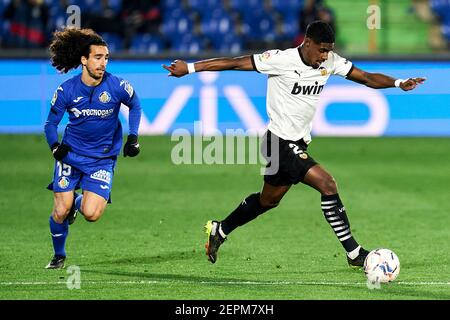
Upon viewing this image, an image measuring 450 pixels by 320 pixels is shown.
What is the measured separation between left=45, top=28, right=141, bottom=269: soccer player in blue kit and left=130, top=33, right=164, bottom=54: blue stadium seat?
1020 centimetres

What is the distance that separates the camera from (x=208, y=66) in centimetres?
888

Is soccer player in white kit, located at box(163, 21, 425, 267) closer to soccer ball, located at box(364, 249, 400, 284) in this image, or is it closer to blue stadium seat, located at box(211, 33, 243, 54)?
soccer ball, located at box(364, 249, 400, 284)

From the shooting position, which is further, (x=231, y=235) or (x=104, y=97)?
(x=231, y=235)

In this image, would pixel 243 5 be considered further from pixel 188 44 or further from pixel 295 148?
pixel 295 148

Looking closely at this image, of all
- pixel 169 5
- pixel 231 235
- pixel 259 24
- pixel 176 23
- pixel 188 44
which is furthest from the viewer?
pixel 169 5

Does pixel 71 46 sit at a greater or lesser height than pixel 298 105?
greater

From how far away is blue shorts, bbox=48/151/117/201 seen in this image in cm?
927

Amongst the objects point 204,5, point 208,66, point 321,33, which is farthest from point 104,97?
point 204,5

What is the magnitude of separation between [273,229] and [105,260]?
2.55m

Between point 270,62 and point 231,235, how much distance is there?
2.81 meters

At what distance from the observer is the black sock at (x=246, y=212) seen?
31.2 ft

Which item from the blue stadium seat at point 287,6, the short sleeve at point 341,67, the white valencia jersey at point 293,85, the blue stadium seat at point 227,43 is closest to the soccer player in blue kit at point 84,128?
the white valencia jersey at point 293,85
